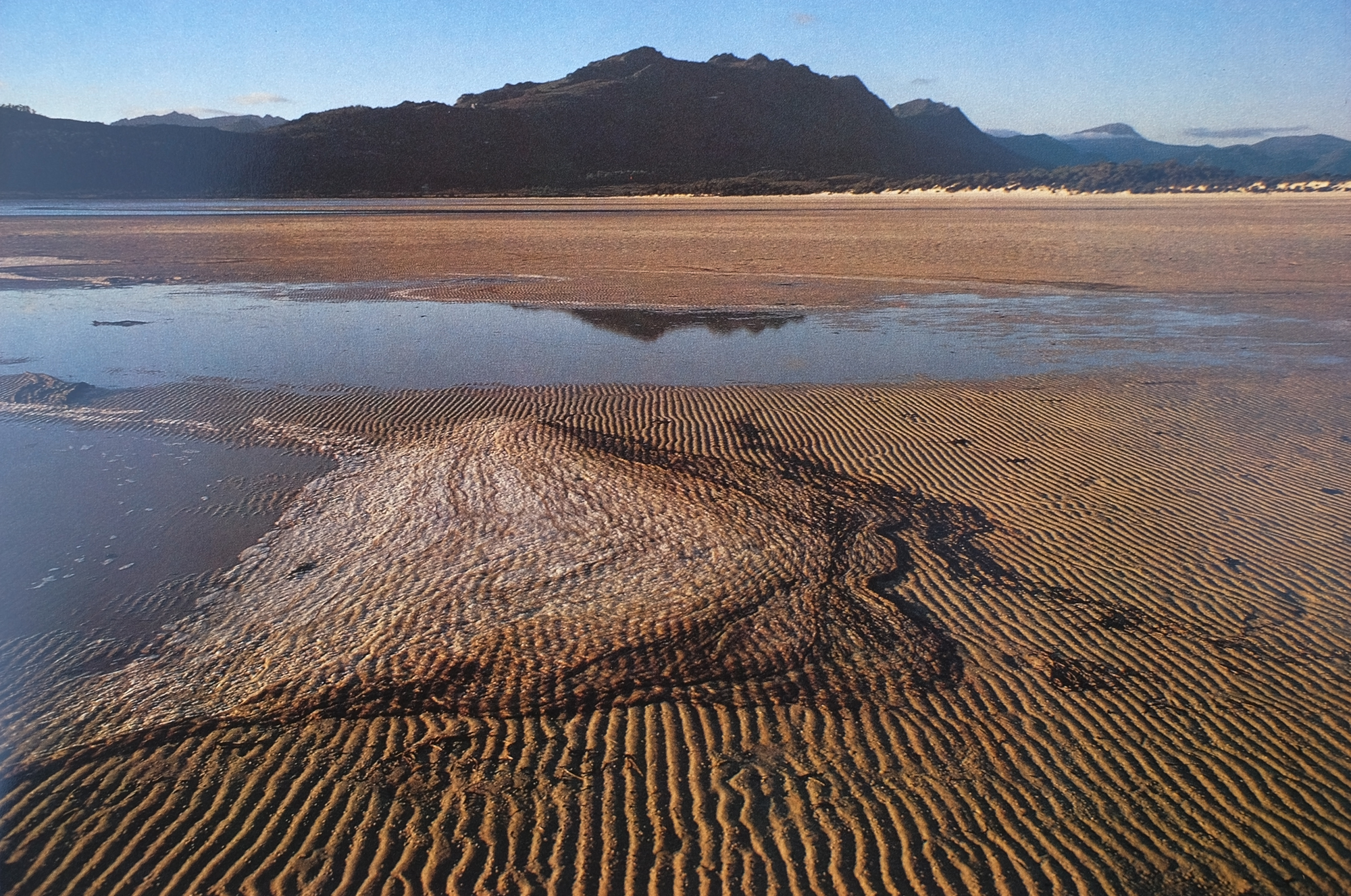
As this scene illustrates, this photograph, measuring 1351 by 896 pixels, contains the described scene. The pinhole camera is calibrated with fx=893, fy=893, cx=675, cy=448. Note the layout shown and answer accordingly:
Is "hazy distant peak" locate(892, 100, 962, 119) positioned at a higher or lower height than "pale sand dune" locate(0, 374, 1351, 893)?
higher

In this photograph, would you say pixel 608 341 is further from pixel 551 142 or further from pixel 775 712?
pixel 551 142

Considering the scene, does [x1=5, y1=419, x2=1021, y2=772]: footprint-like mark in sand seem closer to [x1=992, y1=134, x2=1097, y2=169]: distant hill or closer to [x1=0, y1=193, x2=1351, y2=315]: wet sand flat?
[x1=0, y1=193, x2=1351, y2=315]: wet sand flat

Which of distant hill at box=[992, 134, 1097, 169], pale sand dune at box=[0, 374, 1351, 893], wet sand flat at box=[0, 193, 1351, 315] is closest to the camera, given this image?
pale sand dune at box=[0, 374, 1351, 893]

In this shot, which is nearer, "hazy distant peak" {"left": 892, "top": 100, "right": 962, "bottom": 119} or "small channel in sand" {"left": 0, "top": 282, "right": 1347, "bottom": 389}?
"small channel in sand" {"left": 0, "top": 282, "right": 1347, "bottom": 389}

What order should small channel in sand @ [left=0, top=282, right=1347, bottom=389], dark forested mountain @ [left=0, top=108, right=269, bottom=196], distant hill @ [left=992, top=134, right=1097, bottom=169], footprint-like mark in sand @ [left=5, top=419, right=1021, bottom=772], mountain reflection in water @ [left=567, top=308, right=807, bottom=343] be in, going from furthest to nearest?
A: distant hill @ [left=992, top=134, right=1097, bottom=169] → dark forested mountain @ [left=0, top=108, right=269, bottom=196] → mountain reflection in water @ [left=567, top=308, right=807, bottom=343] → small channel in sand @ [left=0, top=282, right=1347, bottom=389] → footprint-like mark in sand @ [left=5, top=419, right=1021, bottom=772]

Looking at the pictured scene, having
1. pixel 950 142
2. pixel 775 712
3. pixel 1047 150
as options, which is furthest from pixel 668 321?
pixel 1047 150

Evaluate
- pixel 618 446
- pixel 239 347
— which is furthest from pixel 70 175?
pixel 618 446

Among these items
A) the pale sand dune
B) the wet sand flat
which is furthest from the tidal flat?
the wet sand flat

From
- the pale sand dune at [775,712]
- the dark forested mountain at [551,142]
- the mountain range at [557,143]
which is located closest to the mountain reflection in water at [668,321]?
the pale sand dune at [775,712]

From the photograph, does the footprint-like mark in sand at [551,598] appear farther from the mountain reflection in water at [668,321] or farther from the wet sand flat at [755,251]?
the wet sand flat at [755,251]
